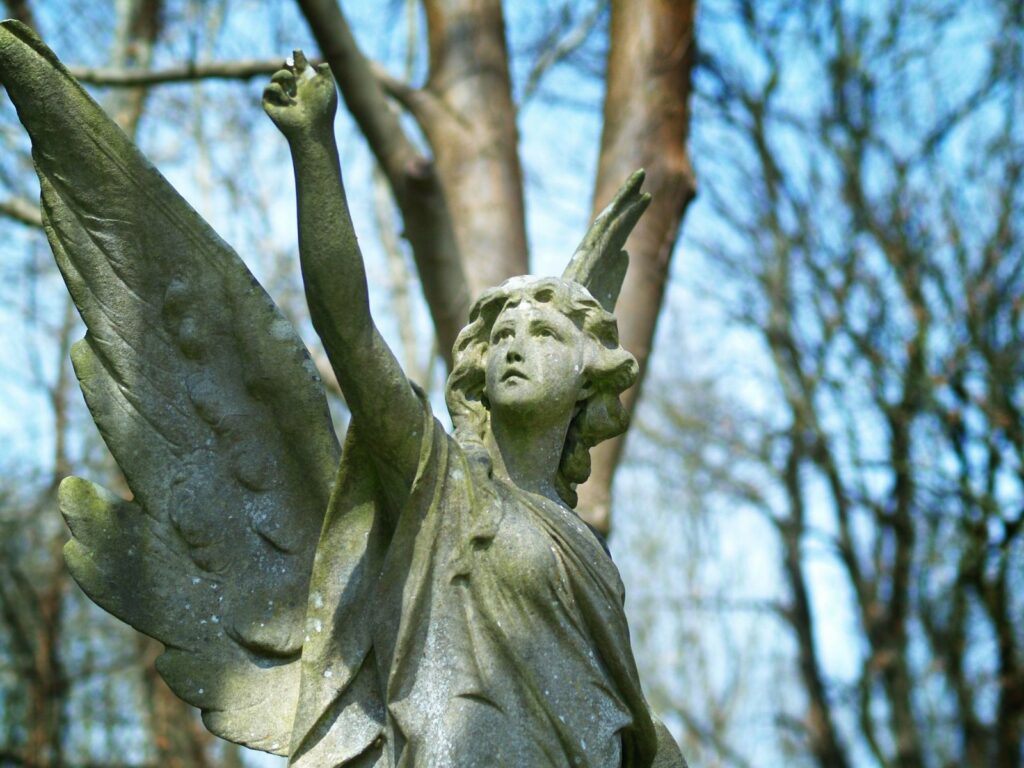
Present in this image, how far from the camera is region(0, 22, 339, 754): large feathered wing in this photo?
10.5ft

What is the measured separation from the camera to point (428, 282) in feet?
22.2

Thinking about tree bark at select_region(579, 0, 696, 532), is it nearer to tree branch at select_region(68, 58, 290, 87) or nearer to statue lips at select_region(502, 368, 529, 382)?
tree branch at select_region(68, 58, 290, 87)

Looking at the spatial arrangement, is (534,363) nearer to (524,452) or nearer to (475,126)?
(524,452)

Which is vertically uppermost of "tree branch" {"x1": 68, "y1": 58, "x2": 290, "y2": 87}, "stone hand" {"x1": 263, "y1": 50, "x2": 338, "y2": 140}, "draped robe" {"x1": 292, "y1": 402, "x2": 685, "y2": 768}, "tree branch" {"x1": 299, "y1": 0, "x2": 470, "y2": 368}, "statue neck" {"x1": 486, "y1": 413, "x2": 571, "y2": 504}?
"tree branch" {"x1": 68, "y1": 58, "x2": 290, "y2": 87}

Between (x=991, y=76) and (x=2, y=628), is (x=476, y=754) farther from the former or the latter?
(x=2, y=628)

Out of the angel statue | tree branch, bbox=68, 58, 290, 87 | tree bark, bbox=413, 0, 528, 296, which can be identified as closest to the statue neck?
the angel statue

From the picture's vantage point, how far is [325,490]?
339 centimetres

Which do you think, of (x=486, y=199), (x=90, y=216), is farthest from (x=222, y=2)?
(x=90, y=216)

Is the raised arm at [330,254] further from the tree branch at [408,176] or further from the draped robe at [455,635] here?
the tree branch at [408,176]

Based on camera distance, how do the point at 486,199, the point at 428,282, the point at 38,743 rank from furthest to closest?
the point at 38,743
the point at 486,199
the point at 428,282

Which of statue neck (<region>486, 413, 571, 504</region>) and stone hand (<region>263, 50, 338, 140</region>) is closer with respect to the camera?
stone hand (<region>263, 50, 338, 140</region>)

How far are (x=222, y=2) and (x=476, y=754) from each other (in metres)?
9.36

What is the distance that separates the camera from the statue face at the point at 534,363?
10.7 ft

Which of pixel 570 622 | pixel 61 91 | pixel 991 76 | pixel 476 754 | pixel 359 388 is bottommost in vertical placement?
pixel 476 754
